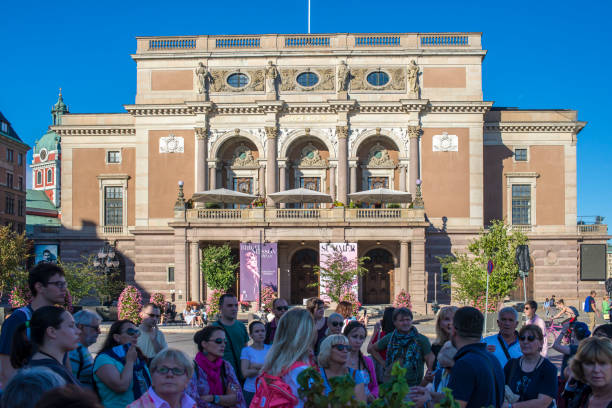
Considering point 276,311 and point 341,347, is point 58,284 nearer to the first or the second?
point 341,347

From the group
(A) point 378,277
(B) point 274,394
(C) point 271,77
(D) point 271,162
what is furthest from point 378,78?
(B) point 274,394

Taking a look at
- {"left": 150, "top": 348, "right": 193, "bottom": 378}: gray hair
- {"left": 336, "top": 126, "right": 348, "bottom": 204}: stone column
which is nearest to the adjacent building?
{"left": 336, "top": 126, "right": 348, "bottom": 204}: stone column

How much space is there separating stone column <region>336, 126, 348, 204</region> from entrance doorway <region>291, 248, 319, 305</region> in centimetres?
471

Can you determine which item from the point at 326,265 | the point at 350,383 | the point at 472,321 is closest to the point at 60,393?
the point at 350,383

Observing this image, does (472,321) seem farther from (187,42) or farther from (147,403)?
(187,42)

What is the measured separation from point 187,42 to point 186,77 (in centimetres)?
248

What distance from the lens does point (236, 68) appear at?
1657 inches

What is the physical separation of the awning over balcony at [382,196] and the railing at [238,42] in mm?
12291

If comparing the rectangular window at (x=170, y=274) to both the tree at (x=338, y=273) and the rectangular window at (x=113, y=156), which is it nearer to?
the rectangular window at (x=113, y=156)

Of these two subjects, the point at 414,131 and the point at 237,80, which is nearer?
the point at 414,131

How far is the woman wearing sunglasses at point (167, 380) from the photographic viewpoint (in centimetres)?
539

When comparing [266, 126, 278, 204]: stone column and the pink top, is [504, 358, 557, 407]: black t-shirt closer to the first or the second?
the pink top

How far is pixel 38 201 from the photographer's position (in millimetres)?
103375

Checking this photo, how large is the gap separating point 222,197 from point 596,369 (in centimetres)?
3424
